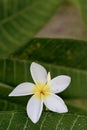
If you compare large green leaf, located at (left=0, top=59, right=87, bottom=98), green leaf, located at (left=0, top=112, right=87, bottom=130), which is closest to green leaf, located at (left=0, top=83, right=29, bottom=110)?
large green leaf, located at (left=0, top=59, right=87, bottom=98)

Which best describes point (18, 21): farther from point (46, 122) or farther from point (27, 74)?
point (46, 122)

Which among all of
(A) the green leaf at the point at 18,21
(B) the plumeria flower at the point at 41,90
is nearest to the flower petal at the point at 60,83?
(B) the plumeria flower at the point at 41,90

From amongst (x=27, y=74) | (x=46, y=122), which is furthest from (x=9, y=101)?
(x=46, y=122)

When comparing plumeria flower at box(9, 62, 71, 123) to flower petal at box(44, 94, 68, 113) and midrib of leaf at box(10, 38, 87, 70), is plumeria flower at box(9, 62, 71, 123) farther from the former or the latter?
midrib of leaf at box(10, 38, 87, 70)

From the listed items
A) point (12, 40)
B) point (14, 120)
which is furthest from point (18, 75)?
point (14, 120)

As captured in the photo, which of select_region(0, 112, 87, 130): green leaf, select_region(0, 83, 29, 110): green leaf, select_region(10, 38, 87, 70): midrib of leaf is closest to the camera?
select_region(0, 112, 87, 130): green leaf

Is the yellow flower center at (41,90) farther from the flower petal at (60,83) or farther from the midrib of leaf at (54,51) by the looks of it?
the midrib of leaf at (54,51)

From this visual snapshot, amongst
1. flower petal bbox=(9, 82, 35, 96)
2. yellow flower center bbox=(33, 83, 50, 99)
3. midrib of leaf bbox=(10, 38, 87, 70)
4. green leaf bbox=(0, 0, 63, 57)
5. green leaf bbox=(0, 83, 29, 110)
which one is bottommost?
green leaf bbox=(0, 83, 29, 110)
